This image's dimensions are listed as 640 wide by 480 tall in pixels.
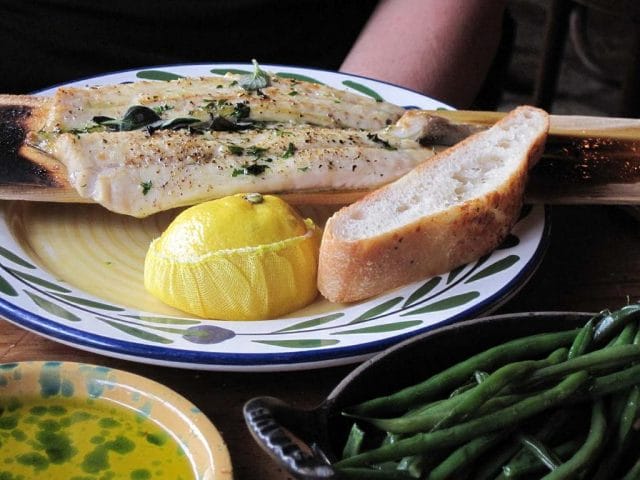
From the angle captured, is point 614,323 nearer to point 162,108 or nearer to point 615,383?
point 615,383

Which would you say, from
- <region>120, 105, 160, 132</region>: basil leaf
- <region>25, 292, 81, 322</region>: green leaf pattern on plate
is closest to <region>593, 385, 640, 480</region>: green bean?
<region>25, 292, 81, 322</region>: green leaf pattern on plate

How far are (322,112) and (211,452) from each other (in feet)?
2.45

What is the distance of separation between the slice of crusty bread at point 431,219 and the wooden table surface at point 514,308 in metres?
0.11

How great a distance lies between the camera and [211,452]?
2.64 feet

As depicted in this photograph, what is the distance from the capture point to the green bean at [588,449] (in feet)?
2.35

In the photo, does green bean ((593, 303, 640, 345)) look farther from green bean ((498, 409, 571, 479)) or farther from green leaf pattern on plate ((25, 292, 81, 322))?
green leaf pattern on plate ((25, 292, 81, 322))

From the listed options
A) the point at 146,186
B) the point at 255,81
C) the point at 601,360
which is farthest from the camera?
the point at 255,81

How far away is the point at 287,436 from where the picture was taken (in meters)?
0.69

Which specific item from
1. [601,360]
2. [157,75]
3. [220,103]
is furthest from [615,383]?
[157,75]

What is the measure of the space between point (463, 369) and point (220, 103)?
0.73 metres

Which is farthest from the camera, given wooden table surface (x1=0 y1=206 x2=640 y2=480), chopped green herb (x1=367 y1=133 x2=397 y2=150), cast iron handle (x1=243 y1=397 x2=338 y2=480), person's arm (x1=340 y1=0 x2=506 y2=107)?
person's arm (x1=340 y1=0 x2=506 y2=107)

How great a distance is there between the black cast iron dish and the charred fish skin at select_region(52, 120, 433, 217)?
1.56ft

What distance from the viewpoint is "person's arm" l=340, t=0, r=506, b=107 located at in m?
1.87

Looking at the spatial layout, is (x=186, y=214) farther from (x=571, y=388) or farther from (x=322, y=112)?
(x=571, y=388)
